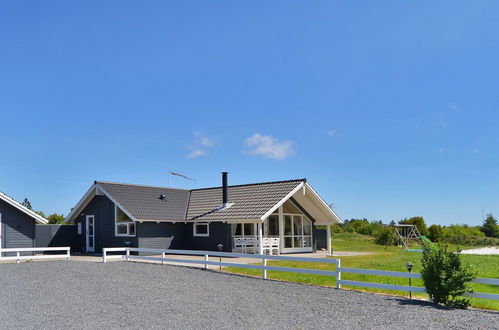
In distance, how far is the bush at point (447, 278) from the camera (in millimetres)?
10148

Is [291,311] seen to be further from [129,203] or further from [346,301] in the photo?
[129,203]

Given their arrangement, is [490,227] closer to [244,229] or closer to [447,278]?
[244,229]

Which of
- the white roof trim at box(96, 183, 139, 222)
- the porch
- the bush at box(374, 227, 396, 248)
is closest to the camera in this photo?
the white roof trim at box(96, 183, 139, 222)

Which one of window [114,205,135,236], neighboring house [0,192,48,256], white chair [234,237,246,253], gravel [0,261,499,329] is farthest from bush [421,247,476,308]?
neighboring house [0,192,48,256]

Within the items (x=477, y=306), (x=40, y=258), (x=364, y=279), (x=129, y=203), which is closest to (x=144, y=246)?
(x=129, y=203)

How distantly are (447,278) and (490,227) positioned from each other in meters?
43.5

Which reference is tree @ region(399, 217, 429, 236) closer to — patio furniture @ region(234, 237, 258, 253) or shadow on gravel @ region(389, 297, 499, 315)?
patio furniture @ region(234, 237, 258, 253)

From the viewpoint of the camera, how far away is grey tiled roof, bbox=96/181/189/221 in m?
24.3

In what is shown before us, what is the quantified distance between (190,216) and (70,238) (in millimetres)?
7419

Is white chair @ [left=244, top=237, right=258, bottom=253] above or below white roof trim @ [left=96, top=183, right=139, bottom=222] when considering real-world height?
below

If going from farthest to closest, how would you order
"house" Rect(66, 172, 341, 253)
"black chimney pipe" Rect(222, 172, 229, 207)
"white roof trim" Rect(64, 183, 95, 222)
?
"white roof trim" Rect(64, 183, 95, 222), "black chimney pipe" Rect(222, 172, 229, 207), "house" Rect(66, 172, 341, 253)

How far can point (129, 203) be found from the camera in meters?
24.5

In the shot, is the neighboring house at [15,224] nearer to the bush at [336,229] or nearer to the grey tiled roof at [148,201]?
the grey tiled roof at [148,201]

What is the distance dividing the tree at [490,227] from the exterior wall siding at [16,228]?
140 ft
